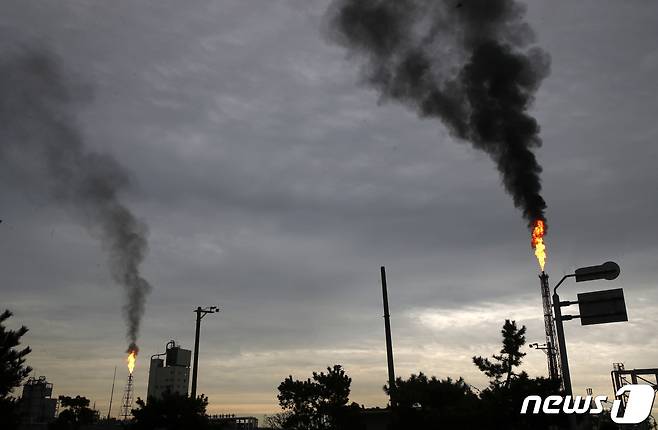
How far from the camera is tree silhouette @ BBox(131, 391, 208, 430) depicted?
35.8 metres

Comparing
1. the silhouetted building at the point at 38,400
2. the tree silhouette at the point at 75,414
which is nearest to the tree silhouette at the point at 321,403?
the tree silhouette at the point at 75,414

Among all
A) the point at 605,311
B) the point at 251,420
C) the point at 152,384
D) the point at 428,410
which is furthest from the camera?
the point at 152,384

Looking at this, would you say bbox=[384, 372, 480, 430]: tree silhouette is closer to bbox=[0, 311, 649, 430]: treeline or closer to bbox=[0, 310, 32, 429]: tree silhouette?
bbox=[0, 311, 649, 430]: treeline

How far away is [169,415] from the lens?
3603cm

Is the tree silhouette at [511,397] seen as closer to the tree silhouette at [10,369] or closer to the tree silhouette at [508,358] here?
the tree silhouette at [508,358]

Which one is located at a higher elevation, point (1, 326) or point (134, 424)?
point (1, 326)

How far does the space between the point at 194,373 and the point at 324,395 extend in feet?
34.1

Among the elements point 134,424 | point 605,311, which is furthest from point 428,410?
point 605,311

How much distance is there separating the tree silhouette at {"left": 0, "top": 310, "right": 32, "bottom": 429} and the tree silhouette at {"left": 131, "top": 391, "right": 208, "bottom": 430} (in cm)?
1017

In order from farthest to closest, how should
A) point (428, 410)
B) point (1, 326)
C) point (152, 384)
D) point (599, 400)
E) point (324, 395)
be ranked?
point (152, 384) → point (324, 395) → point (428, 410) → point (1, 326) → point (599, 400)

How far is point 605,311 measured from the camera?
49.1 feet

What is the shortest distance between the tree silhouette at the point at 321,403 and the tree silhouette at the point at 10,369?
2058cm

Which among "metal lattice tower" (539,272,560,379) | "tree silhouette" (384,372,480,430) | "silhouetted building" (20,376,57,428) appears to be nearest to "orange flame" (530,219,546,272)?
"tree silhouette" (384,372,480,430)

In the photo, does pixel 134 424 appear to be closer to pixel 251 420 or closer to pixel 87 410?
pixel 251 420
